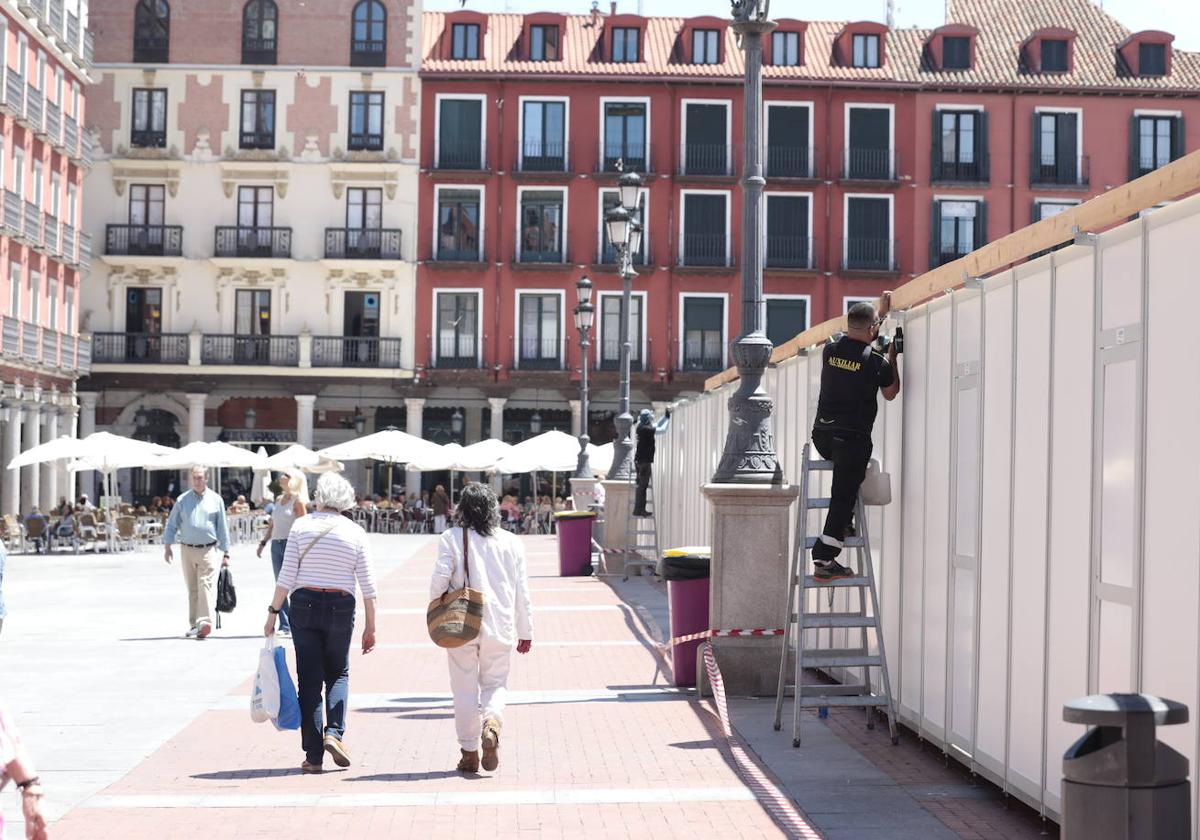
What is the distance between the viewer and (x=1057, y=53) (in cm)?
5262

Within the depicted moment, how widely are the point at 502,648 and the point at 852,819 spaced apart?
229 cm

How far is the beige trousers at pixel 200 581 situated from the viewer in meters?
16.0

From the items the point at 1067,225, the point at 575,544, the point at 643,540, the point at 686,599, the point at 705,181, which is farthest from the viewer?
the point at 705,181

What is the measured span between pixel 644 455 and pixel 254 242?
30.9m

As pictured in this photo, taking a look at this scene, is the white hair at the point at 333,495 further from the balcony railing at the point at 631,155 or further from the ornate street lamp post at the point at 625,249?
the balcony railing at the point at 631,155

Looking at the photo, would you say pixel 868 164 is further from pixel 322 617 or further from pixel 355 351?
pixel 322 617

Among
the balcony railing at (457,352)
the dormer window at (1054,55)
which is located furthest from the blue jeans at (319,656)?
the dormer window at (1054,55)

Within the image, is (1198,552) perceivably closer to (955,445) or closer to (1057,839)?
(1057,839)

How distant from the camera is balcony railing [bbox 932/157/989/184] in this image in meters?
51.2

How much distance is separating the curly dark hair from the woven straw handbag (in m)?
0.37

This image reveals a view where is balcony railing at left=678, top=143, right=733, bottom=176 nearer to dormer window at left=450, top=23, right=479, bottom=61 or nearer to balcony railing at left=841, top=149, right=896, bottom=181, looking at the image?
balcony railing at left=841, top=149, right=896, bottom=181

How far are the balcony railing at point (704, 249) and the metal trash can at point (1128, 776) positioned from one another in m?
46.8

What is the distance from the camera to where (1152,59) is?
5256 cm

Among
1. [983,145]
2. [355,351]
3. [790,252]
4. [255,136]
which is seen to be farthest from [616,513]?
[983,145]
